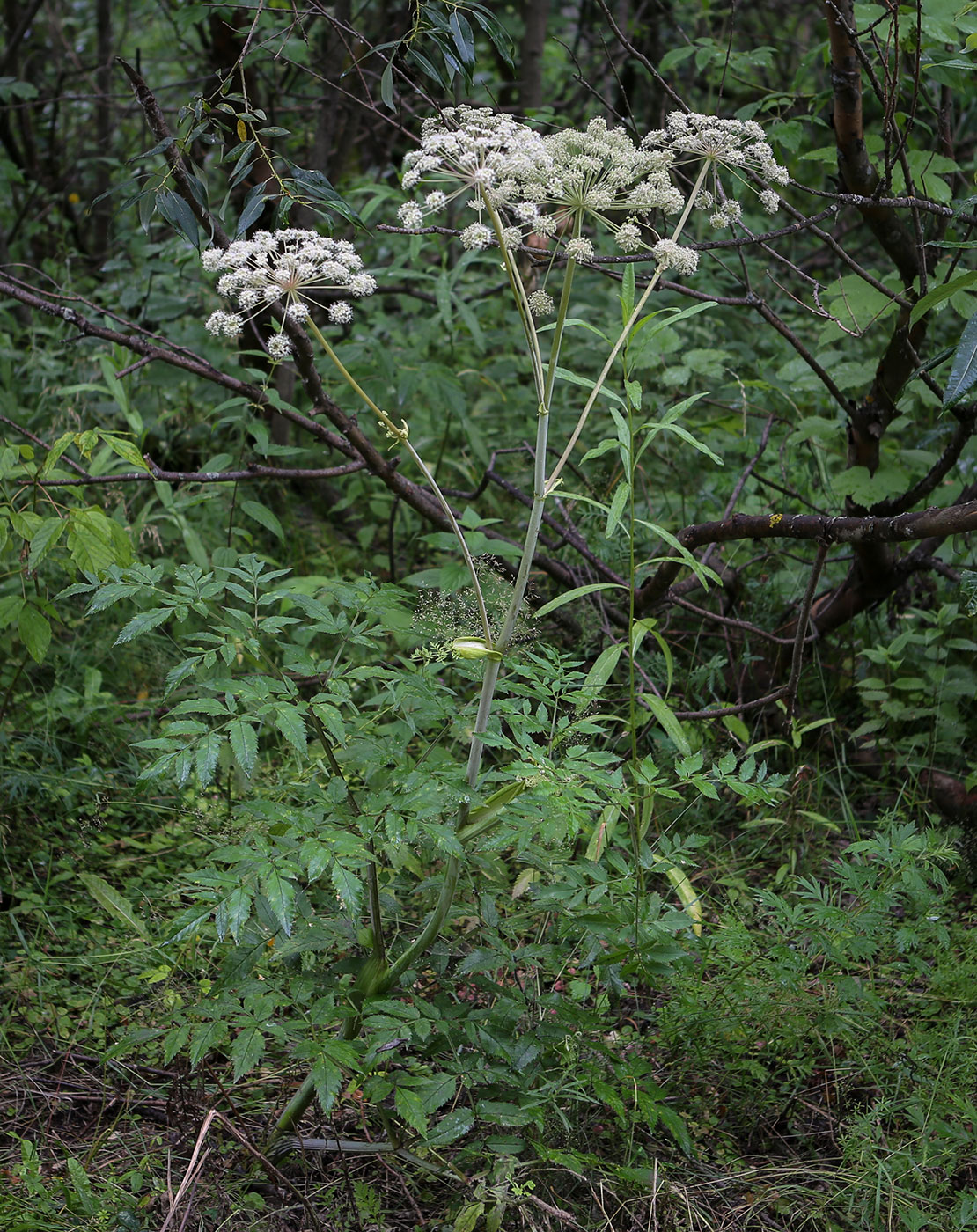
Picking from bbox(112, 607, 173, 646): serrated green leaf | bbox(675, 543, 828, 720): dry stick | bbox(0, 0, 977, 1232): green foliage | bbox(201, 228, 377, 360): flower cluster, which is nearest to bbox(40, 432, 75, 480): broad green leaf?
bbox(0, 0, 977, 1232): green foliage

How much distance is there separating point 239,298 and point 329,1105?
1167 millimetres

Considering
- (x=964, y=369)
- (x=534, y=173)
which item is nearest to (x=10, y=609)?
(x=534, y=173)

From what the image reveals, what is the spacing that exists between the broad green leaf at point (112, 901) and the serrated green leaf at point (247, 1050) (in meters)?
0.74

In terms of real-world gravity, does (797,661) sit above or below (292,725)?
below

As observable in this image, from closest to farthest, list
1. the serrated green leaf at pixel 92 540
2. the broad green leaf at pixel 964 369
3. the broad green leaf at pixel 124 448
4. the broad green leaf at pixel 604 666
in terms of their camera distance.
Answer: the broad green leaf at pixel 964 369
the broad green leaf at pixel 604 666
the serrated green leaf at pixel 92 540
the broad green leaf at pixel 124 448

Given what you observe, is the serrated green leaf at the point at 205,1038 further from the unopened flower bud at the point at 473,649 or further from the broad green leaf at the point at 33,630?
the broad green leaf at the point at 33,630

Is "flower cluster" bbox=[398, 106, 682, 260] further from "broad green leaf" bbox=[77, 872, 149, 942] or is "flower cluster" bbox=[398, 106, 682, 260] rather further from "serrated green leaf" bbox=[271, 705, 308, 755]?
"broad green leaf" bbox=[77, 872, 149, 942]

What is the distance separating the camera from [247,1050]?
1.56 m

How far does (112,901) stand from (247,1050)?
0.88 m

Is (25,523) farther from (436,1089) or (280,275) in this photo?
(436,1089)

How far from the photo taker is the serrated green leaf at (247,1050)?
154 cm

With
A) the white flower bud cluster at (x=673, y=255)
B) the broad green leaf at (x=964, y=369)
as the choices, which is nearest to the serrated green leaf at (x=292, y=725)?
the white flower bud cluster at (x=673, y=255)

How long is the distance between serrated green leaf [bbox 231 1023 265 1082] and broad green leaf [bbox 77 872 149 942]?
742mm

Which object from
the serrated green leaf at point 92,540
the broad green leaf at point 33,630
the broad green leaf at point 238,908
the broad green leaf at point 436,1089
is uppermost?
the serrated green leaf at point 92,540
